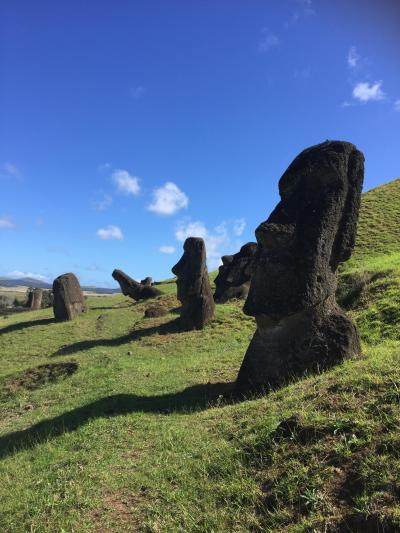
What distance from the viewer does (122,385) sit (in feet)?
37.6

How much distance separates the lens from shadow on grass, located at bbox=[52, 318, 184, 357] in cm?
1886

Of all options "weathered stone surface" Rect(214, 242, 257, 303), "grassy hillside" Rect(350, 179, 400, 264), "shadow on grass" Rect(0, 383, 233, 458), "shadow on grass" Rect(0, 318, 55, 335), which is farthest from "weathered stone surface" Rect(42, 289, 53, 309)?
"shadow on grass" Rect(0, 383, 233, 458)

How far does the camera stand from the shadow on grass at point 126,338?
18.9 m

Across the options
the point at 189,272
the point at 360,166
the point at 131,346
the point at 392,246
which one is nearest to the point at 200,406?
the point at 360,166

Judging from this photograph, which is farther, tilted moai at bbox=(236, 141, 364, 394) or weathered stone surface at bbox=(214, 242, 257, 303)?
weathered stone surface at bbox=(214, 242, 257, 303)

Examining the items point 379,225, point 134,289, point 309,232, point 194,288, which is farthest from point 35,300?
point 309,232

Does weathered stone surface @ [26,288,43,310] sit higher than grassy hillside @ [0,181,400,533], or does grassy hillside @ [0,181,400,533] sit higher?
weathered stone surface @ [26,288,43,310]

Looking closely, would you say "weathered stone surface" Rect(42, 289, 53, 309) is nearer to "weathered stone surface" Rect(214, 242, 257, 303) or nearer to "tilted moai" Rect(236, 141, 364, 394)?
"weathered stone surface" Rect(214, 242, 257, 303)

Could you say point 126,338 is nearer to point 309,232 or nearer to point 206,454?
point 309,232

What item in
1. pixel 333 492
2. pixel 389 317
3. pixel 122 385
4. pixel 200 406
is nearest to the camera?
pixel 333 492

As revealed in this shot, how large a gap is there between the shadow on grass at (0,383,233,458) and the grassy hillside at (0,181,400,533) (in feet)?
0.14

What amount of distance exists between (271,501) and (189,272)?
16.7 m

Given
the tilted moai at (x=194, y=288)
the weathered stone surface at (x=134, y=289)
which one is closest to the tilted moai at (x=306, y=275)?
the tilted moai at (x=194, y=288)

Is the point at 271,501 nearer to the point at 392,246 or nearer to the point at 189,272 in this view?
the point at 189,272
